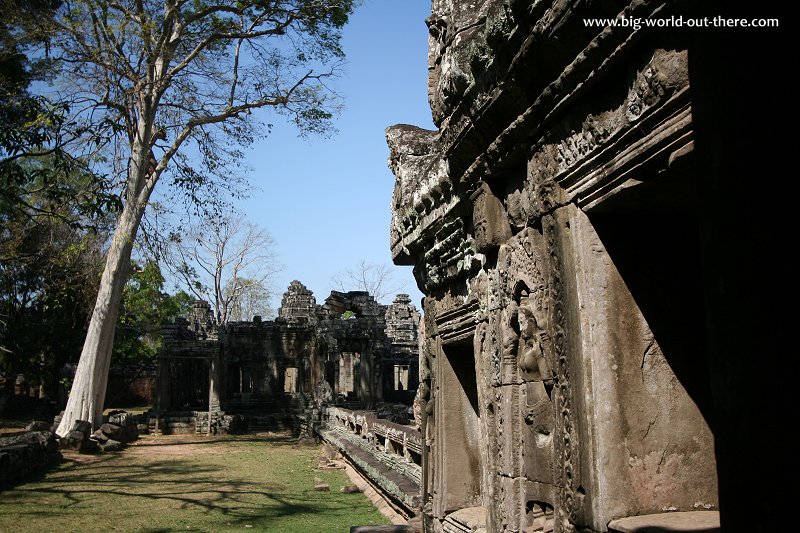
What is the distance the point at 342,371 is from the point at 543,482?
128 ft

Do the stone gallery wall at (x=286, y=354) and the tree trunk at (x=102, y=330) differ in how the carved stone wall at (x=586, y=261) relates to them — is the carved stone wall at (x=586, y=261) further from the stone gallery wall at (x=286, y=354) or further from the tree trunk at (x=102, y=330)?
the stone gallery wall at (x=286, y=354)

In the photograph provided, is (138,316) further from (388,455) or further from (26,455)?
(388,455)

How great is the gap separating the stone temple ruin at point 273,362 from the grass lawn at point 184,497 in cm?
934

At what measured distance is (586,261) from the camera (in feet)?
9.83

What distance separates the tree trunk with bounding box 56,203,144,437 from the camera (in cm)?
1988

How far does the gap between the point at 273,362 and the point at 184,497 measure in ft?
70.0

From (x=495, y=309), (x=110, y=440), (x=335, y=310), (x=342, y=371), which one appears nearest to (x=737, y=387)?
(x=495, y=309)

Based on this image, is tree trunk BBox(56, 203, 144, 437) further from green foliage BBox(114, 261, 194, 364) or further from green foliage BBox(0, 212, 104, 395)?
green foliage BBox(114, 261, 194, 364)

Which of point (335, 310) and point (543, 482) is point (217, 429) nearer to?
point (335, 310)

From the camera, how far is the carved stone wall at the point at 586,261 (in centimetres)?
264

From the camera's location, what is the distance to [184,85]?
21594 millimetres

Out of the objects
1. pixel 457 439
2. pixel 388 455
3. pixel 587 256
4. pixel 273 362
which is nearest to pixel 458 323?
pixel 457 439

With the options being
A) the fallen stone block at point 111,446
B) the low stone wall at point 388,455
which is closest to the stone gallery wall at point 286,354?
the fallen stone block at point 111,446

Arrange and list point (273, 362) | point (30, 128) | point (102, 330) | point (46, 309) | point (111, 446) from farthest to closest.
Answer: point (273, 362) → point (46, 309) → point (102, 330) → point (111, 446) → point (30, 128)
